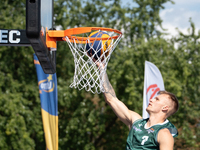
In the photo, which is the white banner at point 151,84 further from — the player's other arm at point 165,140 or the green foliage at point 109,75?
the player's other arm at point 165,140

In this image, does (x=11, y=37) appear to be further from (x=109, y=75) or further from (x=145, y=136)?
(x=109, y=75)

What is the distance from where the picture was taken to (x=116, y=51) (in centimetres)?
1016

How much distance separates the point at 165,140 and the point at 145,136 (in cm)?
29

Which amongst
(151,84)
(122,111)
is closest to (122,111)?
(122,111)

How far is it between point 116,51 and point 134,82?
170cm

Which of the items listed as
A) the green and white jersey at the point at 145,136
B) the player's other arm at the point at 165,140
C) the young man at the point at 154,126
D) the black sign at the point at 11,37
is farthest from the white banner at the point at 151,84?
the black sign at the point at 11,37

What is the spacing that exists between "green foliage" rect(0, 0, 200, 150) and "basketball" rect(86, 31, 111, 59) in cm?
513

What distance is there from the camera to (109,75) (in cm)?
962

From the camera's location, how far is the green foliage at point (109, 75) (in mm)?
9023

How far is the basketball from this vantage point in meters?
3.82

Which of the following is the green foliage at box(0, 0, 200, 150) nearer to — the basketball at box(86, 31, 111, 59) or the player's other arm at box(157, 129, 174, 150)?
the basketball at box(86, 31, 111, 59)

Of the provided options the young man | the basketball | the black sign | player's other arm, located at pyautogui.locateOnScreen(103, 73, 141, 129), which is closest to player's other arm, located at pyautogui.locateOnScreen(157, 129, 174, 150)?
the young man

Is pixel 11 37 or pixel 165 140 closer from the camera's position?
pixel 165 140

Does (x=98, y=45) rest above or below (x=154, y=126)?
above
